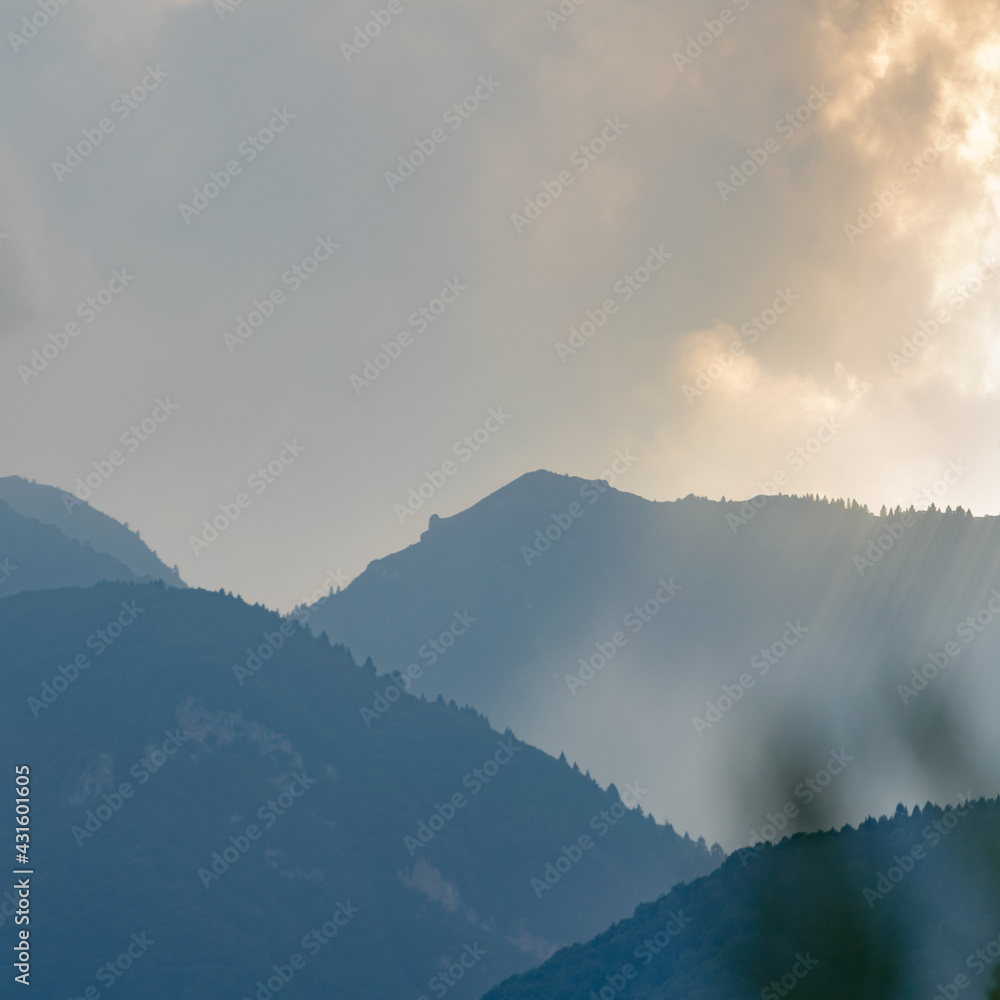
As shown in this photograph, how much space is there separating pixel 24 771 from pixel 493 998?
91.3 metres

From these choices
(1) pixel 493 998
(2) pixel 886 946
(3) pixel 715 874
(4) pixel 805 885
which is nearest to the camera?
(2) pixel 886 946

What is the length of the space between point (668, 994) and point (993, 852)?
152 feet

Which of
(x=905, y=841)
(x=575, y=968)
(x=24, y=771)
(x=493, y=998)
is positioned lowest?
(x=24, y=771)

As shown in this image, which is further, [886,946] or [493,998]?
[493,998]

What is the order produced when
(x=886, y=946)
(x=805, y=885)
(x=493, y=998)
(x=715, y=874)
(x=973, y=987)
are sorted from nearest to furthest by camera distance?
(x=973, y=987), (x=886, y=946), (x=805, y=885), (x=715, y=874), (x=493, y=998)

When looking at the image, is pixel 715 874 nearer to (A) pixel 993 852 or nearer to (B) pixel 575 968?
(B) pixel 575 968

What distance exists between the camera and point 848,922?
13750 cm

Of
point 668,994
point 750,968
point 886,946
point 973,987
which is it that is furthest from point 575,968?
point 973,987

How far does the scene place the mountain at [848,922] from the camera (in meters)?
127

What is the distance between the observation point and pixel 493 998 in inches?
7697

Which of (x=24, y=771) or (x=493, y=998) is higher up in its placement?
(x=493, y=998)

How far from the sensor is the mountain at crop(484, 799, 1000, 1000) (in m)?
127

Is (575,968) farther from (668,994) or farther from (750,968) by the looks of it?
(750,968)

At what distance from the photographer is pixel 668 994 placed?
5906 inches
